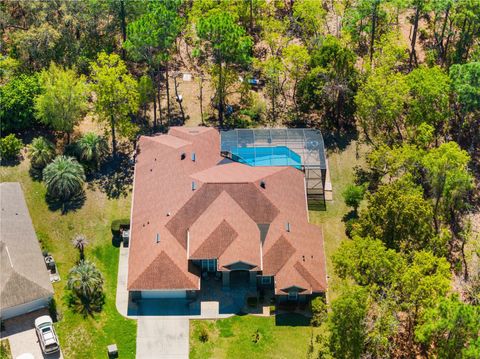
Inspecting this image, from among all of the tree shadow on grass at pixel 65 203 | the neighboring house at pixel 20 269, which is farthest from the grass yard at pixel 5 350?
the tree shadow on grass at pixel 65 203

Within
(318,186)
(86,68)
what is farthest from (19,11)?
(318,186)

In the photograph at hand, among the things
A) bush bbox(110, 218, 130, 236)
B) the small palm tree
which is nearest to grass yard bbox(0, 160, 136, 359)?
the small palm tree

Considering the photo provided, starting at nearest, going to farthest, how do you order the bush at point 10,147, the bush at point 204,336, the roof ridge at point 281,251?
the bush at point 204,336 < the roof ridge at point 281,251 < the bush at point 10,147

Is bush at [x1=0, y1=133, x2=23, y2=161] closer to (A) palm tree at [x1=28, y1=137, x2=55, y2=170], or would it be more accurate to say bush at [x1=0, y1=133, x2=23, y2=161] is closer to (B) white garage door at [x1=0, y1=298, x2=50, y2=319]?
(A) palm tree at [x1=28, y1=137, x2=55, y2=170]

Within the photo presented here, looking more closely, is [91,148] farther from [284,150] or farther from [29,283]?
[284,150]

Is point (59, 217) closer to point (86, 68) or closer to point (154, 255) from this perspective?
point (154, 255)

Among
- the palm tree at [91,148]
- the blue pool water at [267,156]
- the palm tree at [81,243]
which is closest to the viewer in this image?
the palm tree at [81,243]

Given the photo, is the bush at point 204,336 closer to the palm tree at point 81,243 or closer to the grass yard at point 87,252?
the grass yard at point 87,252
